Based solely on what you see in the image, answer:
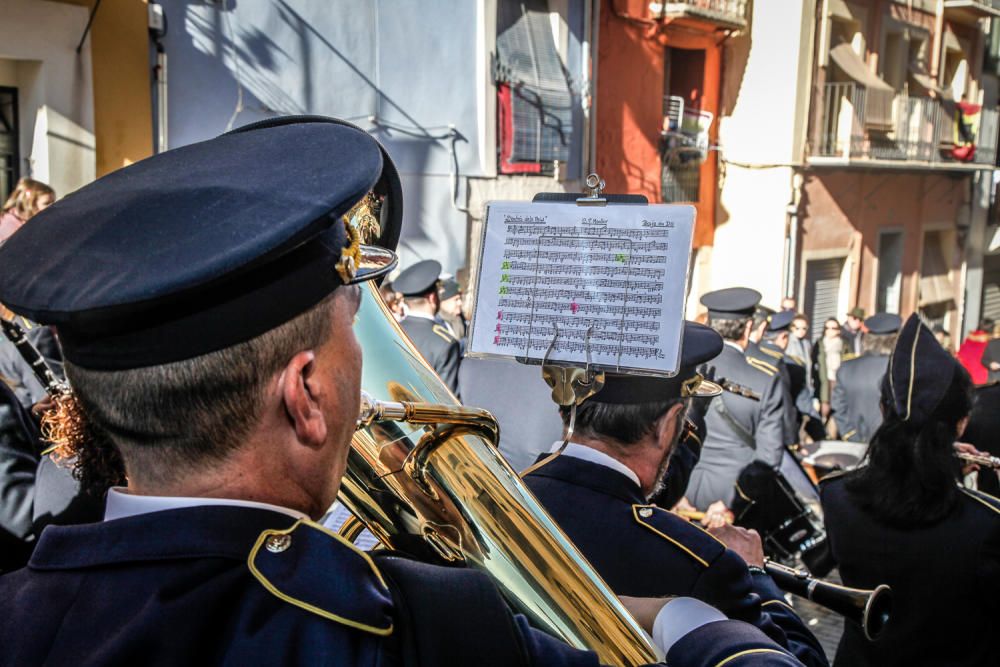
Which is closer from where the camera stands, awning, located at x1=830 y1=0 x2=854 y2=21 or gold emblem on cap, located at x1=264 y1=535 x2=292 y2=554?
gold emblem on cap, located at x1=264 y1=535 x2=292 y2=554

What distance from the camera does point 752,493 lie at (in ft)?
16.6

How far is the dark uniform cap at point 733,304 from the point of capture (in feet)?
20.3

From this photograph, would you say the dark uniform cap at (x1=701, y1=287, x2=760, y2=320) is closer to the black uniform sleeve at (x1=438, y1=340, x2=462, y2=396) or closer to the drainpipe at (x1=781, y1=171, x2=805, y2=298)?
the black uniform sleeve at (x1=438, y1=340, x2=462, y2=396)

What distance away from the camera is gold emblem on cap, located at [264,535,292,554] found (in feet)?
3.35

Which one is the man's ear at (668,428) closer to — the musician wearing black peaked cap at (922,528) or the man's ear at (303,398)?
the musician wearing black peaked cap at (922,528)

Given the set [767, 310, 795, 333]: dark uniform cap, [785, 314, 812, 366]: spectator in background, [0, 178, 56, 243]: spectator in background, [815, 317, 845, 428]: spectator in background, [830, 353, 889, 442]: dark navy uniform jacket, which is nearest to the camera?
[0, 178, 56, 243]: spectator in background

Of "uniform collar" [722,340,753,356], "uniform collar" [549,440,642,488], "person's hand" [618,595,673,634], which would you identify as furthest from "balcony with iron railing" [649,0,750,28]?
"person's hand" [618,595,673,634]

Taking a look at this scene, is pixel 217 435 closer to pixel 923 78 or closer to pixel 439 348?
pixel 439 348

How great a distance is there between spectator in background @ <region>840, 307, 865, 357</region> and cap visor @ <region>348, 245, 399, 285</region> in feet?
34.5

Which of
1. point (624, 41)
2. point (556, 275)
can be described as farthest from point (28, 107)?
point (624, 41)

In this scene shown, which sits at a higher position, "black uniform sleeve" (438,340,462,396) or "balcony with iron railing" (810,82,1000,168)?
"balcony with iron railing" (810,82,1000,168)

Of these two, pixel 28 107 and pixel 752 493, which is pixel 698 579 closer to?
pixel 752 493

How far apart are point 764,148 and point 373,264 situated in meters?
15.8

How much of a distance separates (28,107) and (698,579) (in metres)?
6.99
